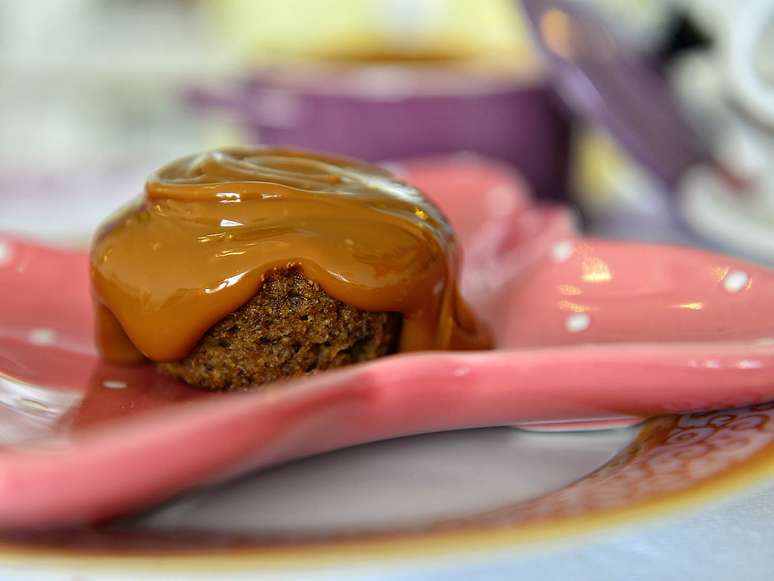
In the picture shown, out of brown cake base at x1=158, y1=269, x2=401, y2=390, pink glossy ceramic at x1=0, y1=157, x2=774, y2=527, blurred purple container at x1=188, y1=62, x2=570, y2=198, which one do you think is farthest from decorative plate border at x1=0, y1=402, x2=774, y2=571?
blurred purple container at x1=188, y1=62, x2=570, y2=198

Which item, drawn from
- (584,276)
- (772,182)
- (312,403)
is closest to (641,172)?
(772,182)

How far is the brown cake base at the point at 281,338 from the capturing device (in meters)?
0.44

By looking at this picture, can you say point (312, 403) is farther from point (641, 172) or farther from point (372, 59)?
point (372, 59)

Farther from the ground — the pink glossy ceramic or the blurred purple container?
the blurred purple container

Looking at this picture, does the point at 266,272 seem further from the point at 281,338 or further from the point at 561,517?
the point at 561,517

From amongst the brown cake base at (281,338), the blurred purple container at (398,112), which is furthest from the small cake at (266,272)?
the blurred purple container at (398,112)

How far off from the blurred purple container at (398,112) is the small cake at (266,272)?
1.36 feet

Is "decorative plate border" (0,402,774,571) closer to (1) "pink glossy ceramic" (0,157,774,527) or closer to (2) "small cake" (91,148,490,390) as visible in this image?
(1) "pink glossy ceramic" (0,157,774,527)

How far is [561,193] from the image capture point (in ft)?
3.16

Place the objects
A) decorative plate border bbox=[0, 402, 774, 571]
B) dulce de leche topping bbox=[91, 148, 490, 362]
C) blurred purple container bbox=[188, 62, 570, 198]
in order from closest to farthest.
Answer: decorative plate border bbox=[0, 402, 774, 571] → dulce de leche topping bbox=[91, 148, 490, 362] → blurred purple container bbox=[188, 62, 570, 198]

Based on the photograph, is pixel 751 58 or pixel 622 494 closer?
pixel 622 494

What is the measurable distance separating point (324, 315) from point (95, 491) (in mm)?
168

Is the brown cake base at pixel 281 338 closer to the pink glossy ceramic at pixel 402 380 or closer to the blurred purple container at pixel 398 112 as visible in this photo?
the pink glossy ceramic at pixel 402 380

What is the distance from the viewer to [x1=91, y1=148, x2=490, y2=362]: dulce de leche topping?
43cm
